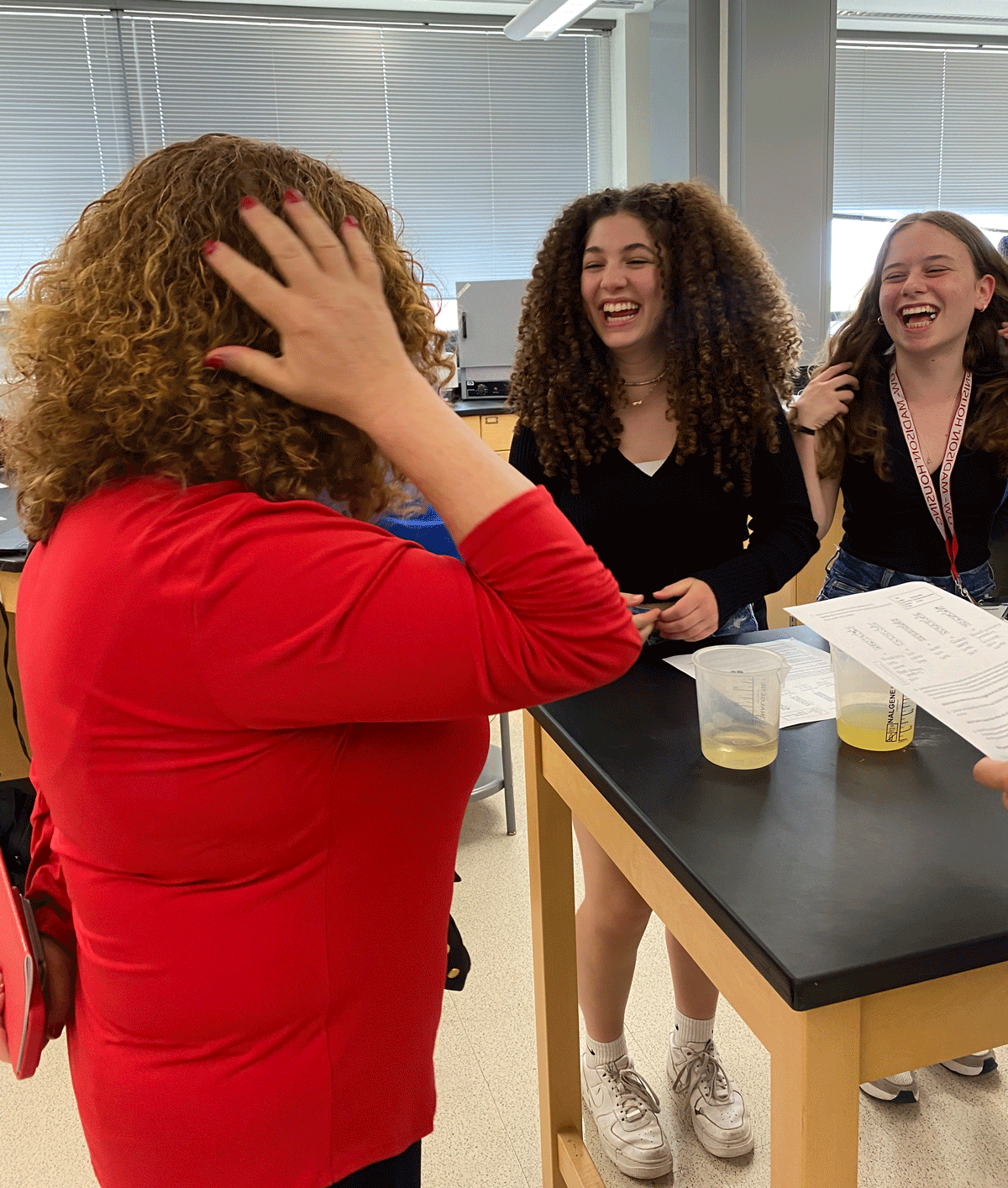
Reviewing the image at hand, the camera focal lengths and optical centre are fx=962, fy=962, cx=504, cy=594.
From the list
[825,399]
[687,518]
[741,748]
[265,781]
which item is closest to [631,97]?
[825,399]

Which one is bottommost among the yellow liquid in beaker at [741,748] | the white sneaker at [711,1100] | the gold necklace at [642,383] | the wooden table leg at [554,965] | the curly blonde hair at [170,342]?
the white sneaker at [711,1100]

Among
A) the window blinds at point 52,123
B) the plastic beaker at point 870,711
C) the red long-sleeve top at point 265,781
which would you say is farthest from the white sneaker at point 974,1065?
the window blinds at point 52,123

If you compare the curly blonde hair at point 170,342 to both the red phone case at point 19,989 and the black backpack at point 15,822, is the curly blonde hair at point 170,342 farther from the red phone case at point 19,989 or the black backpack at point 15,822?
the black backpack at point 15,822

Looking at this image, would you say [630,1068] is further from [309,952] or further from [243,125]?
[243,125]

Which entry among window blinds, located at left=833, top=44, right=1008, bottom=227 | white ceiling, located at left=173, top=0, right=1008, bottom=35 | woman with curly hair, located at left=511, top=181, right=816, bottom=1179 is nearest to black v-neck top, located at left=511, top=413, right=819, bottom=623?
woman with curly hair, located at left=511, top=181, right=816, bottom=1179

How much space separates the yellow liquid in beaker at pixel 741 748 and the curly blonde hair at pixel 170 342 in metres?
0.52

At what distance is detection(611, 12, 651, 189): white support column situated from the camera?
5719 millimetres

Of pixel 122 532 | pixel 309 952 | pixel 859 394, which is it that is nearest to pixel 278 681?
pixel 122 532

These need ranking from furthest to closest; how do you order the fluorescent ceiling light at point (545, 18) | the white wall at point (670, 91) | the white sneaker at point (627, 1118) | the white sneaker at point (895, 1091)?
the white wall at point (670, 91) < the fluorescent ceiling light at point (545, 18) < the white sneaker at point (895, 1091) < the white sneaker at point (627, 1118)

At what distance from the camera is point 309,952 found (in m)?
0.74

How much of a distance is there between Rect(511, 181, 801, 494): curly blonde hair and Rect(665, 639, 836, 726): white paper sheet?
31cm

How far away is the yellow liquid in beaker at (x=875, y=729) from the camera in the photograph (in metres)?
1.00

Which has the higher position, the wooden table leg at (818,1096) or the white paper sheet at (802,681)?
the white paper sheet at (802,681)

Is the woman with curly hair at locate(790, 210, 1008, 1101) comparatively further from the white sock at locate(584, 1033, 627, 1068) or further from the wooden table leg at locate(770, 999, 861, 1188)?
the wooden table leg at locate(770, 999, 861, 1188)
